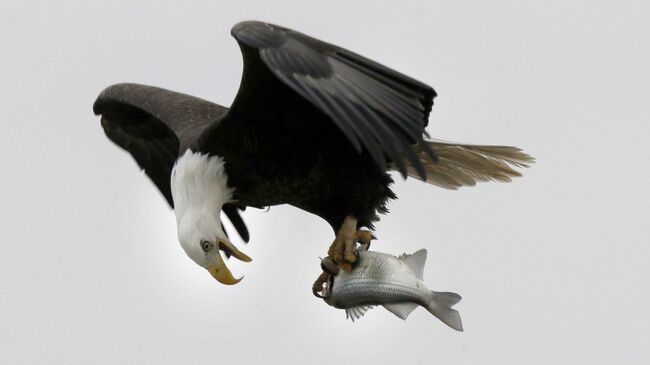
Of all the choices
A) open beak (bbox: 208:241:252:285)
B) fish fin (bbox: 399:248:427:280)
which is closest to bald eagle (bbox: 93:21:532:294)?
open beak (bbox: 208:241:252:285)

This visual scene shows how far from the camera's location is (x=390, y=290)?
8.38m

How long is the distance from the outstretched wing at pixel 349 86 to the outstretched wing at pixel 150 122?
160 cm

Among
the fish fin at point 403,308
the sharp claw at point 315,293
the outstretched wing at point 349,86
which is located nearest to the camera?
the outstretched wing at point 349,86

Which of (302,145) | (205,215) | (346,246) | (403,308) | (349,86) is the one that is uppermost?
(302,145)

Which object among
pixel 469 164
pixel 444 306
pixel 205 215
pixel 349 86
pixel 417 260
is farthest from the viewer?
pixel 469 164

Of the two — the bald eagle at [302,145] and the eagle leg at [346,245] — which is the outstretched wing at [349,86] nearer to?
the bald eagle at [302,145]

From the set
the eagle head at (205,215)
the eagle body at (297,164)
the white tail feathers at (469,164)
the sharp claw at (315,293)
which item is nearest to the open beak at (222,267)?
the eagle head at (205,215)

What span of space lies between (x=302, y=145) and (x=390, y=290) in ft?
3.21

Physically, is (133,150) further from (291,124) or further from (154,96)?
(291,124)

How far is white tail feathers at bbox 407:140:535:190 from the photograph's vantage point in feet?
32.6

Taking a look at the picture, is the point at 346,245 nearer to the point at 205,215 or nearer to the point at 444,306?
the point at 205,215

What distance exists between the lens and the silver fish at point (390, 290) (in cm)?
834

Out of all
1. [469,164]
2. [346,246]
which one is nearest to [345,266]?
[346,246]

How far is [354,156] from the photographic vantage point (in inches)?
357
